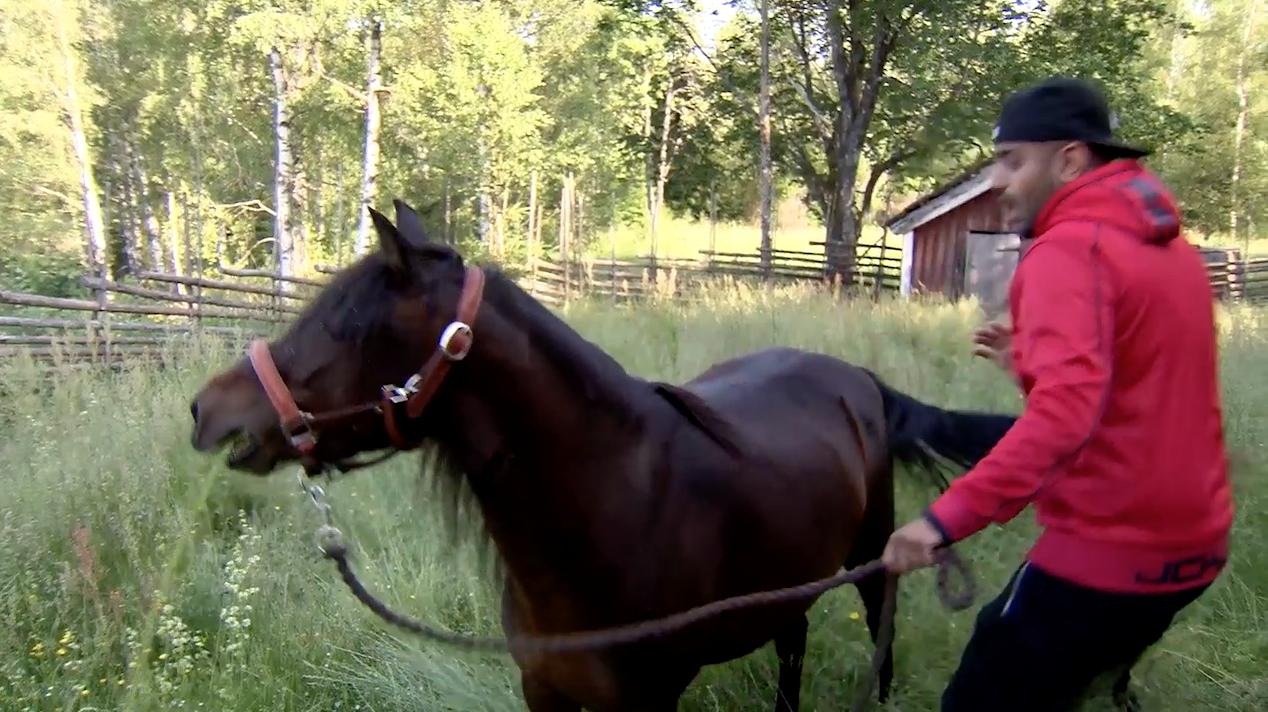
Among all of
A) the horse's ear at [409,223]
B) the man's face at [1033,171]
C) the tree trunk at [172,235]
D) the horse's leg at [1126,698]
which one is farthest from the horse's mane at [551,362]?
the tree trunk at [172,235]

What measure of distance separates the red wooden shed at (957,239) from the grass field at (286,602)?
13741 millimetres

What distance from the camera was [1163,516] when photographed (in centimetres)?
166

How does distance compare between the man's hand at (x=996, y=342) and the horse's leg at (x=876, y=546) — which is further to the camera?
the horse's leg at (x=876, y=546)

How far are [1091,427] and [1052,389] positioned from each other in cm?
9

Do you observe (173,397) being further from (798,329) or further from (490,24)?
(490,24)

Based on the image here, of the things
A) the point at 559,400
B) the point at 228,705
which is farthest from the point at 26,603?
the point at 559,400

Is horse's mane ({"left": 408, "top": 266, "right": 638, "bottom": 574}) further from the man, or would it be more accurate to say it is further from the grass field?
the man

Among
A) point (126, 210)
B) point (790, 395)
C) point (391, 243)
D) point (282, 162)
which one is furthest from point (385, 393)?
point (126, 210)

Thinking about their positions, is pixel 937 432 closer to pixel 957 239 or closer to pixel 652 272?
pixel 957 239

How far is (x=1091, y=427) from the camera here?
1.51m

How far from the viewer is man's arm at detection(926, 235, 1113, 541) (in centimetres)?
150

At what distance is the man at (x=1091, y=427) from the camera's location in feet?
5.01

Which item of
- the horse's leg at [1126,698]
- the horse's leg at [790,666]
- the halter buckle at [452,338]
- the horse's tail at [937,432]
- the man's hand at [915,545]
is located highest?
the halter buckle at [452,338]

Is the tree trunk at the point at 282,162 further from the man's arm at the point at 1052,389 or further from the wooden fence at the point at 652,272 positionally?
the man's arm at the point at 1052,389
